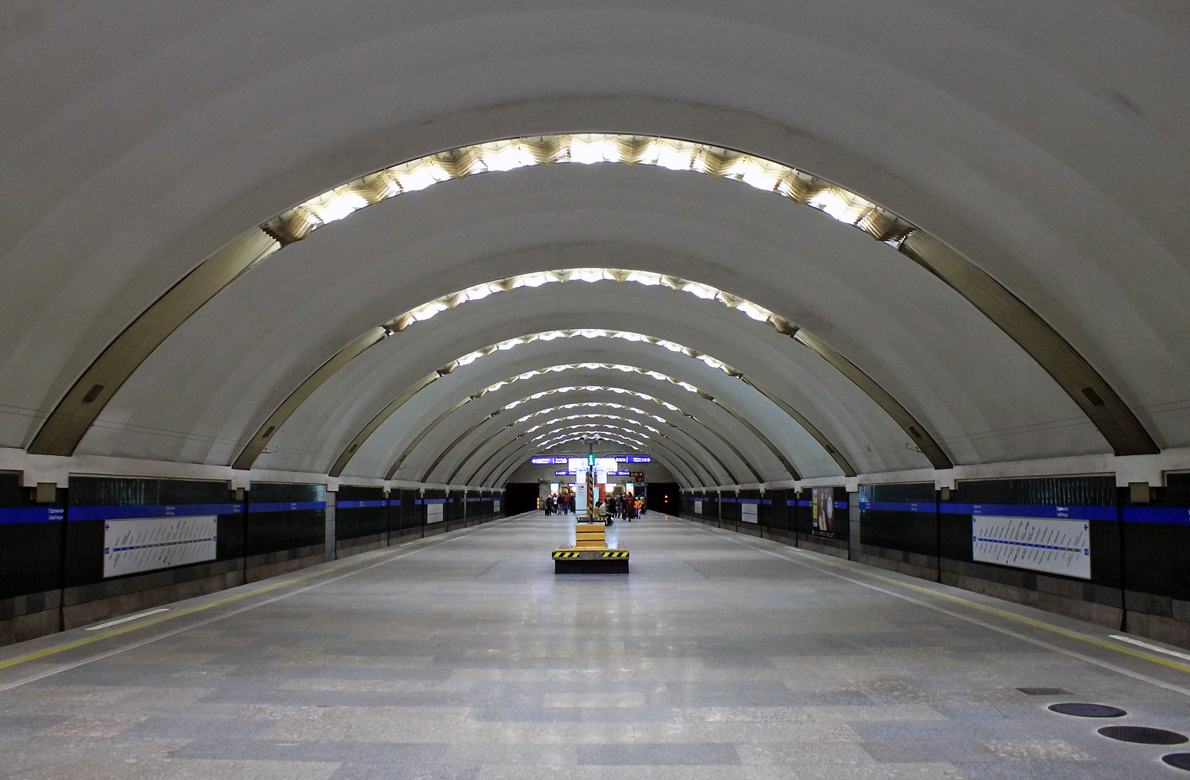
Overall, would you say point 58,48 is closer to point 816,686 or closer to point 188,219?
point 188,219

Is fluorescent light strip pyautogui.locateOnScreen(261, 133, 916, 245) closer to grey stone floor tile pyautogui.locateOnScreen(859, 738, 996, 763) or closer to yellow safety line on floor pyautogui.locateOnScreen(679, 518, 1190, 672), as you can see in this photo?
yellow safety line on floor pyautogui.locateOnScreen(679, 518, 1190, 672)

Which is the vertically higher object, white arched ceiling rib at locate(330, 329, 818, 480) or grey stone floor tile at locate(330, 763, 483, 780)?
white arched ceiling rib at locate(330, 329, 818, 480)

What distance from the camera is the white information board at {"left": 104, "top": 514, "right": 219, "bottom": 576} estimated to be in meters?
12.7

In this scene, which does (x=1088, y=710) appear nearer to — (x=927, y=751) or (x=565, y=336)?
(x=927, y=751)

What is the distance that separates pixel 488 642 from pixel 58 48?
729 centimetres

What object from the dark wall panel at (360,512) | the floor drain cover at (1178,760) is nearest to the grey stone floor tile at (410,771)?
the floor drain cover at (1178,760)

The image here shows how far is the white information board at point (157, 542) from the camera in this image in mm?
Result: 12688

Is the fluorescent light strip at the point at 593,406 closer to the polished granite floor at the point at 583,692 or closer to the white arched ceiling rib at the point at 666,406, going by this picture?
the white arched ceiling rib at the point at 666,406

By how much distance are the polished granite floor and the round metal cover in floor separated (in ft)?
0.40

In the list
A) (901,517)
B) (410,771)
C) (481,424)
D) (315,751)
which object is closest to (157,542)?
(315,751)

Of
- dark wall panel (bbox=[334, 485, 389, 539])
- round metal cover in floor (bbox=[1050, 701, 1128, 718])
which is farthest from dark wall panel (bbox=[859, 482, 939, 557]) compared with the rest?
dark wall panel (bbox=[334, 485, 389, 539])

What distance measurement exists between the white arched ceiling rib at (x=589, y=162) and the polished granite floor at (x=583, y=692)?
285cm

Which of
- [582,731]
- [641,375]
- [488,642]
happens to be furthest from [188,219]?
[641,375]

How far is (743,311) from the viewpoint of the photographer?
18.2 metres
